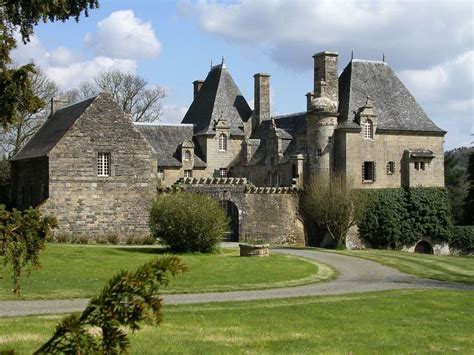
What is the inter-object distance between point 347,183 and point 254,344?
3111 cm

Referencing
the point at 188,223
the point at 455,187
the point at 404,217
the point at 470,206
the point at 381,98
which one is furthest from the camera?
the point at 455,187

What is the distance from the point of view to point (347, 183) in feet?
137

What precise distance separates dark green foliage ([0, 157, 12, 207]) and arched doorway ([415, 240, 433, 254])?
26.7 metres

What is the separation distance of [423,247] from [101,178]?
22.5 m

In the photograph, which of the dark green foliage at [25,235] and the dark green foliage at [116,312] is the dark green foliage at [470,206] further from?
the dark green foliage at [116,312]

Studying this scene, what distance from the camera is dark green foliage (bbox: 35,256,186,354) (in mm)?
3688

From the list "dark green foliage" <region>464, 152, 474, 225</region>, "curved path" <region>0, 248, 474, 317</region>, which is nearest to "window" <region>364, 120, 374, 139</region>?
"curved path" <region>0, 248, 474, 317</region>

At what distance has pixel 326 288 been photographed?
20953 mm

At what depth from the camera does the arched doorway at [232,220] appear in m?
41.4

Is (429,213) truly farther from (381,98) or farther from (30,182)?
(30,182)

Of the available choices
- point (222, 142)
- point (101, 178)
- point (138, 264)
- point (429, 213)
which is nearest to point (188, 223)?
point (138, 264)

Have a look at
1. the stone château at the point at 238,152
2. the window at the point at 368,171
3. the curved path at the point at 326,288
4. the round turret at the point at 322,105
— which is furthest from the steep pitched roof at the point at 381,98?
the curved path at the point at 326,288

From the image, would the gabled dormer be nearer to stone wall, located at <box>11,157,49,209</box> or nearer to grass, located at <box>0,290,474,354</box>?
stone wall, located at <box>11,157,49,209</box>

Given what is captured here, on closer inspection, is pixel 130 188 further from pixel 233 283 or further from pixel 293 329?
pixel 293 329
